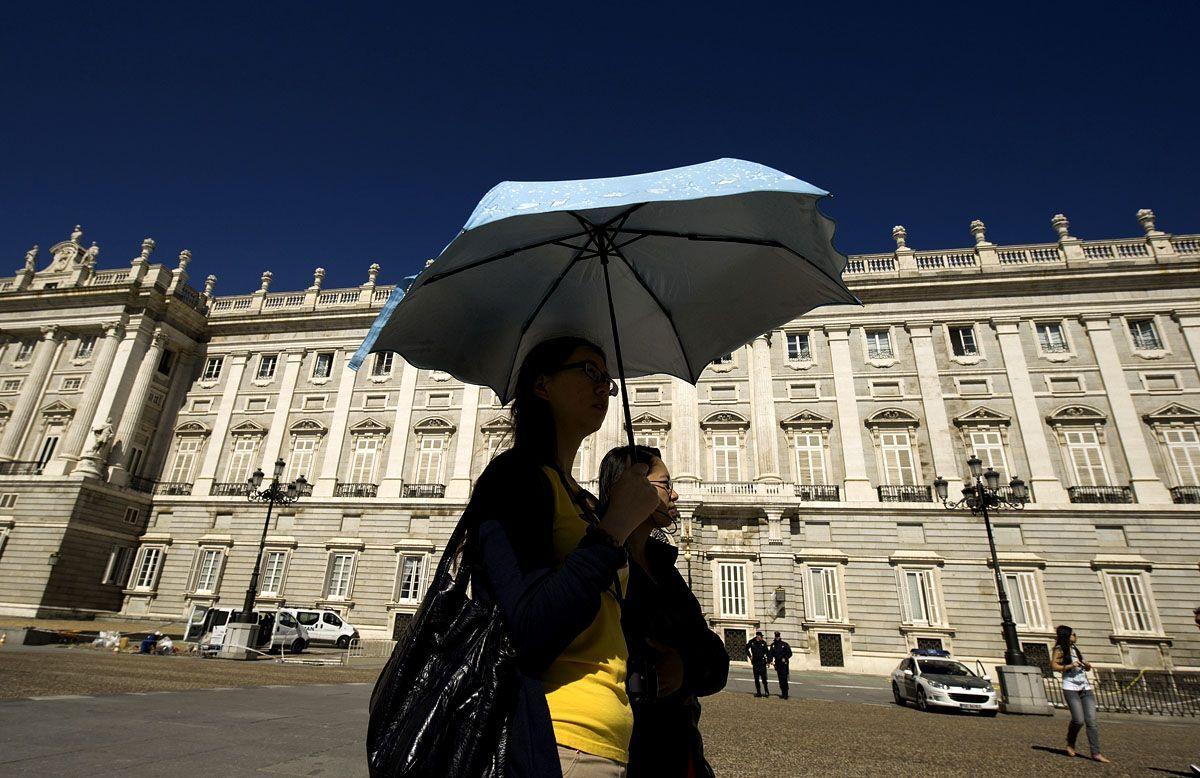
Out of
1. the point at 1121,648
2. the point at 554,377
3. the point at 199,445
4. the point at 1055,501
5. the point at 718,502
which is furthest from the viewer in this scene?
the point at 199,445

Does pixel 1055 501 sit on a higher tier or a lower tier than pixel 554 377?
higher

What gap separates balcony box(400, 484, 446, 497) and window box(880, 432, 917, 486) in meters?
19.0

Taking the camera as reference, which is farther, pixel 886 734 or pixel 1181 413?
pixel 1181 413

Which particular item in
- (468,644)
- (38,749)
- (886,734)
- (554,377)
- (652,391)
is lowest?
(886,734)

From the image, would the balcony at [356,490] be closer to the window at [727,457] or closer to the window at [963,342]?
the window at [727,457]

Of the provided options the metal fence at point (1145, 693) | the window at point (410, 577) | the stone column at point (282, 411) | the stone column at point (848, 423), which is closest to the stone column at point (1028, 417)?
the stone column at point (848, 423)

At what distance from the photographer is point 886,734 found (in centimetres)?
872

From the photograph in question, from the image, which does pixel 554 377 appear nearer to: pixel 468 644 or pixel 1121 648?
pixel 468 644

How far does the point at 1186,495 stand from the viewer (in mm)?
20703

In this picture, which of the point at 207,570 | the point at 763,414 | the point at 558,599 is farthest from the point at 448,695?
the point at 207,570

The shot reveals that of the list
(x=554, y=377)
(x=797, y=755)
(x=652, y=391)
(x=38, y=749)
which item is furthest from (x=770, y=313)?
(x=652, y=391)

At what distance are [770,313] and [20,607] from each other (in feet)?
→ 110

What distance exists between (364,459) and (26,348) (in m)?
19.7

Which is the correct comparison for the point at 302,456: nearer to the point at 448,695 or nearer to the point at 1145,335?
the point at 448,695
